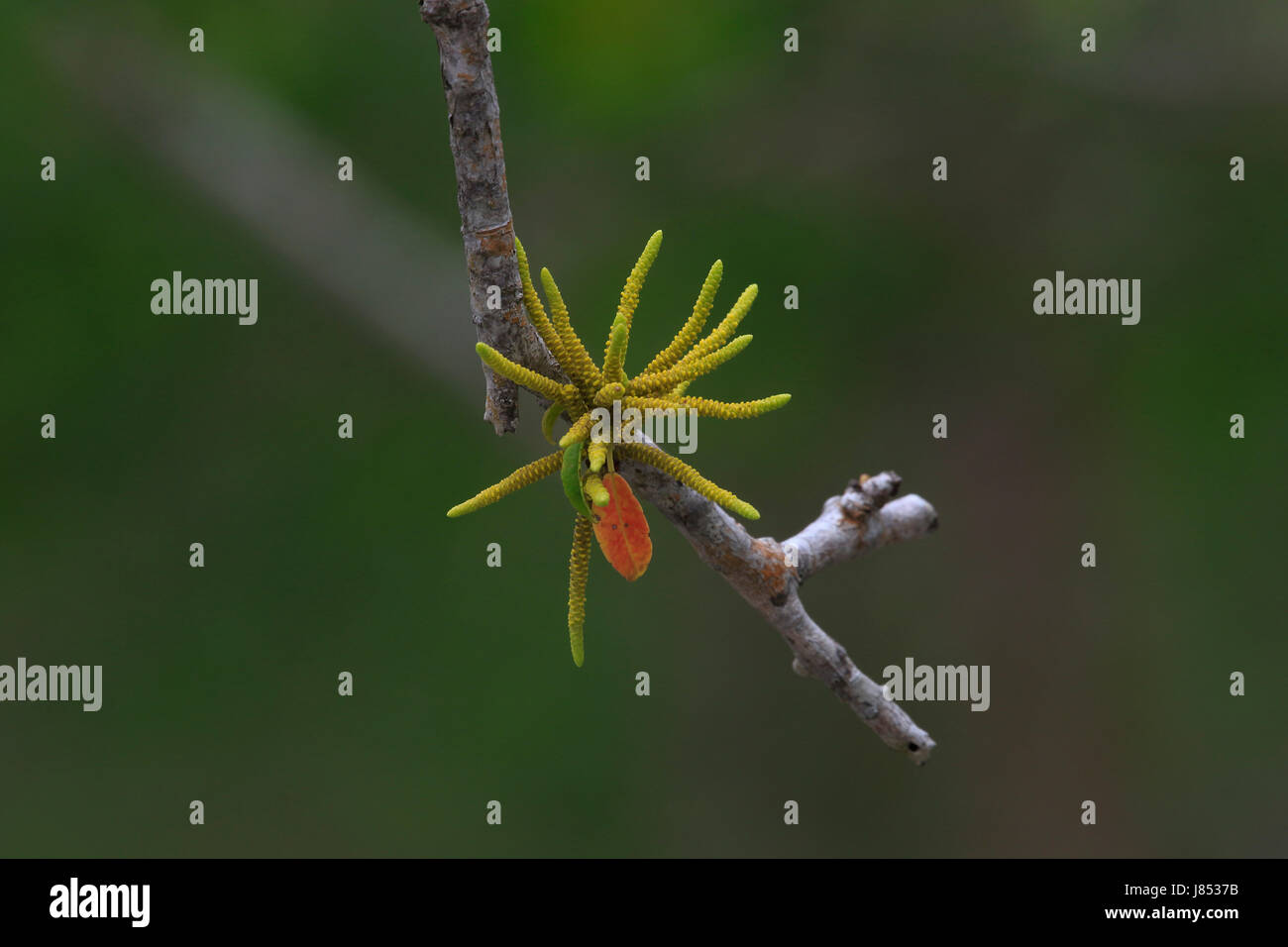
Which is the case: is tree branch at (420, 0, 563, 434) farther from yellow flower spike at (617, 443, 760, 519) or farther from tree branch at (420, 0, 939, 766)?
yellow flower spike at (617, 443, 760, 519)

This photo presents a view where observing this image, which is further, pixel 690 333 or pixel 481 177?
pixel 690 333

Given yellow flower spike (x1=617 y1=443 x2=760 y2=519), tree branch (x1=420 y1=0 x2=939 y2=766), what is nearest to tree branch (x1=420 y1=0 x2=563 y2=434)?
tree branch (x1=420 y1=0 x2=939 y2=766)

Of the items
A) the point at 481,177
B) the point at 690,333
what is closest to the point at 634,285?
the point at 690,333

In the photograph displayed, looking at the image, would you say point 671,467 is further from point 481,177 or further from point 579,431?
point 481,177

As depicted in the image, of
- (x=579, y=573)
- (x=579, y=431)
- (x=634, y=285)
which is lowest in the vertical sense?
(x=579, y=573)

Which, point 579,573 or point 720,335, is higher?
point 720,335

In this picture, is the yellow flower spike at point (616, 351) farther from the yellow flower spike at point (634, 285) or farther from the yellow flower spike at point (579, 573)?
the yellow flower spike at point (579, 573)

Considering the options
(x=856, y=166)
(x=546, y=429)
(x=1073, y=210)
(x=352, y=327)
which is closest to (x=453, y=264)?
(x=352, y=327)
